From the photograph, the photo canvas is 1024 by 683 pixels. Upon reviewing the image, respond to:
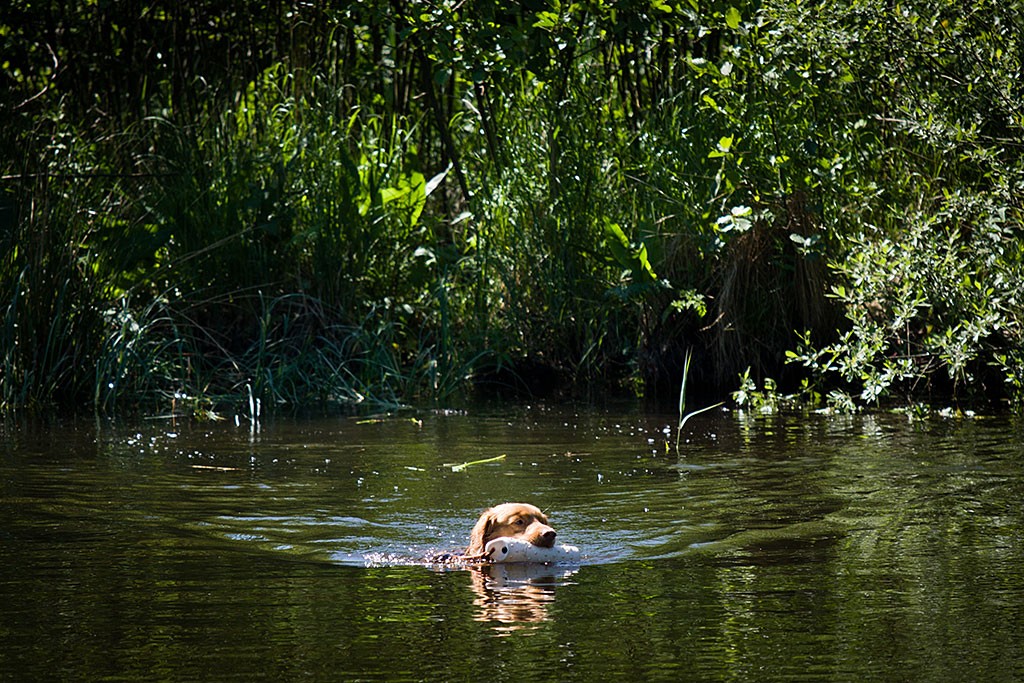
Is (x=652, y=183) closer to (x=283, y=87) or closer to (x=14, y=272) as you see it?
(x=283, y=87)

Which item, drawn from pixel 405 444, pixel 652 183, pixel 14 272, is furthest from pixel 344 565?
pixel 652 183

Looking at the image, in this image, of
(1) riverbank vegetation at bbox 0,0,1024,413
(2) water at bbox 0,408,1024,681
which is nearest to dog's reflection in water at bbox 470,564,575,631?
(2) water at bbox 0,408,1024,681

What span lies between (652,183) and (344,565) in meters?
5.96

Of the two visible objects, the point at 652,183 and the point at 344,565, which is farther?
the point at 652,183

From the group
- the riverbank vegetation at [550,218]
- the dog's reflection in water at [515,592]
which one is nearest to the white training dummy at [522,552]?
the dog's reflection in water at [515,592]

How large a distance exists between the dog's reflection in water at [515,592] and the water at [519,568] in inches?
0.6

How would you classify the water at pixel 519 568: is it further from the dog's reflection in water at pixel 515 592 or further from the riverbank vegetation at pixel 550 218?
the riverbank vegetation at pixel 550 218

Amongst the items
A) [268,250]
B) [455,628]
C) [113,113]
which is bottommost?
[455,628]

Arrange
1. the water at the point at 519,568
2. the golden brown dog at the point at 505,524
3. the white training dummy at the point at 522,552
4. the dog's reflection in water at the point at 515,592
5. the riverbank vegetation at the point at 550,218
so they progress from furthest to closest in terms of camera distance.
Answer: the riverbank vegetation at the point at 550,218 → the golden brown dog at the point at 505,524 → the white training dummy at the point at 522,552 → the dog's reflection in water at the point at 515,592 → the water at the point at 519,568

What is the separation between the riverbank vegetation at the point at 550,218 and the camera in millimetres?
9070

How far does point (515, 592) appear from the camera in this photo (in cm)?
473

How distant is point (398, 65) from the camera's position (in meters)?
12.7

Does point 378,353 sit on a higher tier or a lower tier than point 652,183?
lower

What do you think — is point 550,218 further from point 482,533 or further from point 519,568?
point 519,568
